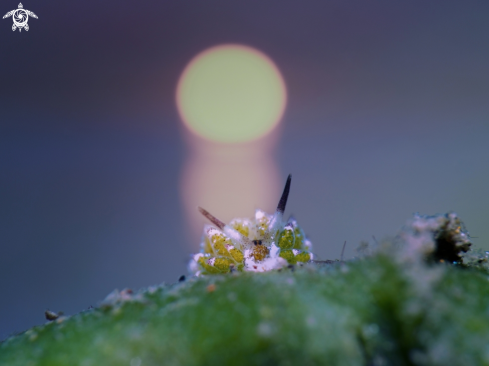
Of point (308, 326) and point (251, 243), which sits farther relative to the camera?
point (251, 243)

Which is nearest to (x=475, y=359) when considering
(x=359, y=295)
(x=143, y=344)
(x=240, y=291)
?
(x=359, y=295)

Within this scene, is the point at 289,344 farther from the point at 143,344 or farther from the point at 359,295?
the point at 143,344

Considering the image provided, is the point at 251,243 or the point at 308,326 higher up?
the point at 251,243

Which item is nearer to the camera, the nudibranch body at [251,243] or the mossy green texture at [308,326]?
the mossy green texture at [308,326]

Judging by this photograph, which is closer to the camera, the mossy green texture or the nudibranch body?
the mossy green texture
